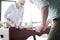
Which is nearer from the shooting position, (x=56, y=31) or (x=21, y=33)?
(x=56, y=31)

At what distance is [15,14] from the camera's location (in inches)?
98.3

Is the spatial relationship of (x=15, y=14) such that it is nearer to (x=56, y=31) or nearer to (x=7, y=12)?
(x=7, y=12)

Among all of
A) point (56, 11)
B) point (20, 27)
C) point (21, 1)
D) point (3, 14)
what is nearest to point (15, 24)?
point (20, 27)

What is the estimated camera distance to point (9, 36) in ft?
8.13

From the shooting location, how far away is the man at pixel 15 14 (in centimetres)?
245

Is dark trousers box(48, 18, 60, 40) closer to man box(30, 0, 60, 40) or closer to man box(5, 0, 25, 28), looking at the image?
man box(30, 0, 60, 40)

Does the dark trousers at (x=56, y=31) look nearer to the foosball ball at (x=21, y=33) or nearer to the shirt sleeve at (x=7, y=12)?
the foosball ball at (x=21, y=33)

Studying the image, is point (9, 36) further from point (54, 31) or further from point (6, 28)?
point (54, 31)

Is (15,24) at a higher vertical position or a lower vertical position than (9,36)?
higher

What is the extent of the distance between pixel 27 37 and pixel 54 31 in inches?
57.8

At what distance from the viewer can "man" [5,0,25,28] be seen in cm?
245

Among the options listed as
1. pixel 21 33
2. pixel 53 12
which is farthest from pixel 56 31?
pixel 21 33

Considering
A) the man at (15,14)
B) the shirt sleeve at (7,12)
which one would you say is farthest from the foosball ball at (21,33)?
the shirt sleeve at (7,12)

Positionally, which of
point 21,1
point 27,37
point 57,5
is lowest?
point 27,37
